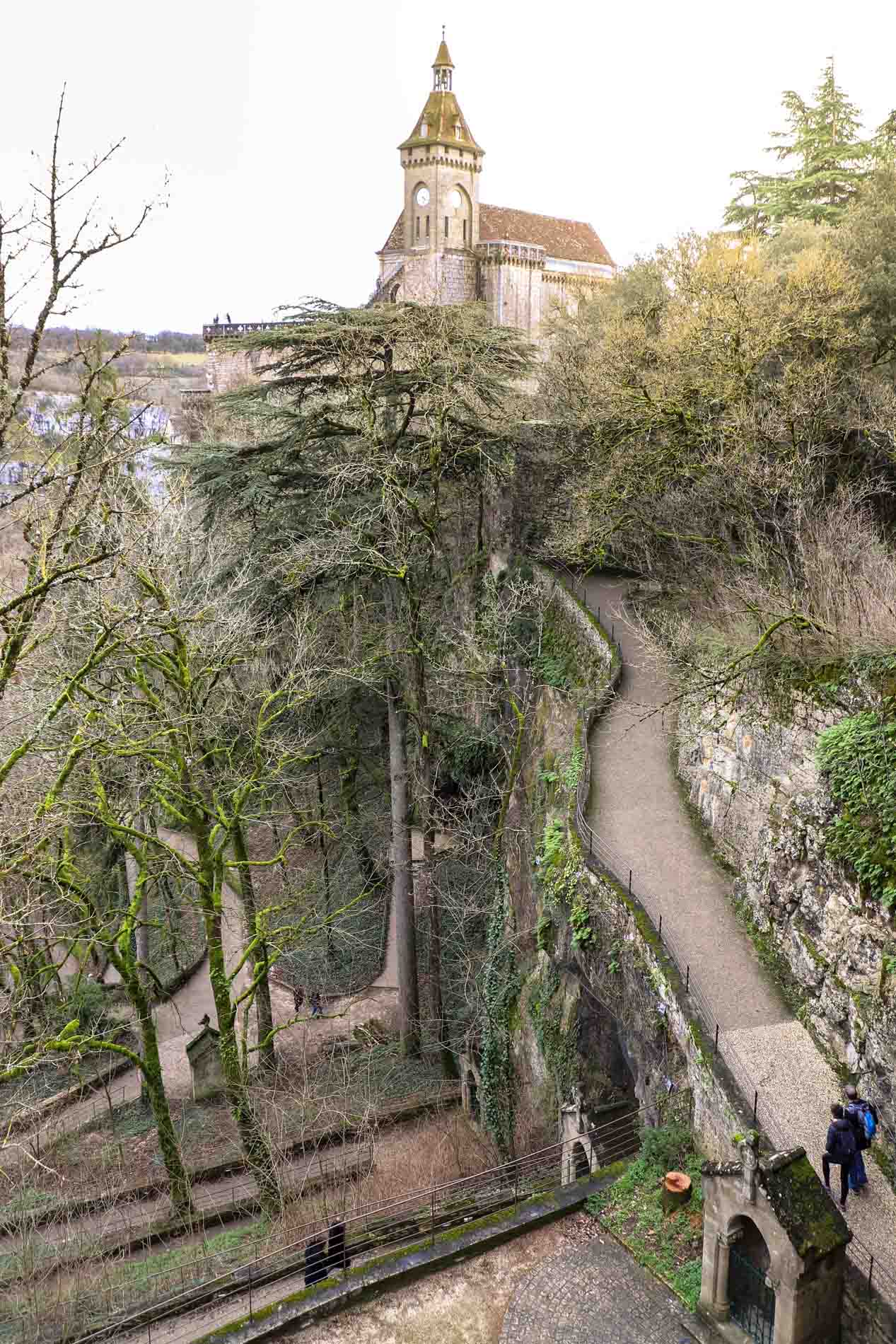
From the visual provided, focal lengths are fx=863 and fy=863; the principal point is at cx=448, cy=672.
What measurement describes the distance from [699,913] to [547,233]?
46.1 m

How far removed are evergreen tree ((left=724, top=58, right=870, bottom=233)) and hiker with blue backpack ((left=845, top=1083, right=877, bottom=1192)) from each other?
23.4m

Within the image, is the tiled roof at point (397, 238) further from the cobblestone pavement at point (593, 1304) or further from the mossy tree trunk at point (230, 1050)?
the cobblestone pavement at point (593, 1304)

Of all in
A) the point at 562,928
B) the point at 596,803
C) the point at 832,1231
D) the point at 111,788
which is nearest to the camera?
the point at 832,1231

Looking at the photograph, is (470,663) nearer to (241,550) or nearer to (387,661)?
(387,661)

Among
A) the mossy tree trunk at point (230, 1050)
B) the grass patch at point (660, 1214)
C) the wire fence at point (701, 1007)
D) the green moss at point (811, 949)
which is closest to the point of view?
the wire fence at point (701, 1007)

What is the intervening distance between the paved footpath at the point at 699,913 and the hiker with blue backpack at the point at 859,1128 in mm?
330

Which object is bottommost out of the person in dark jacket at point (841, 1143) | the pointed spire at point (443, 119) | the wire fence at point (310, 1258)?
the wire fence at point (310, 1258)

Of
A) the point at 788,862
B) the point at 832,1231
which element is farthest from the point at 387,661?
the point at 832,1231

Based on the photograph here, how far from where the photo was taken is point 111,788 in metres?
15.8

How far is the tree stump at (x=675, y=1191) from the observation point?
9.20m

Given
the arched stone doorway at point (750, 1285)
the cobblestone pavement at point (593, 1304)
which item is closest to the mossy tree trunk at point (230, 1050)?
the cobblestone pavement at point (593, 1304)

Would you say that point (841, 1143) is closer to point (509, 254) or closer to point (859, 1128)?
point (859, 1128)

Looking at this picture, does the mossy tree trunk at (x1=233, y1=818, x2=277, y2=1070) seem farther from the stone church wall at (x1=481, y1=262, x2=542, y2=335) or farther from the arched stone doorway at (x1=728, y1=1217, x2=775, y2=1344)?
the stone church wall at (x1=481, y1=262, x2=542, y2=335)

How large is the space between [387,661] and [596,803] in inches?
196
